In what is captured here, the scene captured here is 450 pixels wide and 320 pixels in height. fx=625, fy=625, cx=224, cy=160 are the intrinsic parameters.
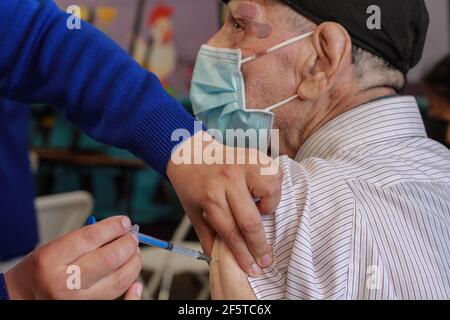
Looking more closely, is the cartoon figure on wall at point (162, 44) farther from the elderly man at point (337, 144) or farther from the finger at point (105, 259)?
the finger at point (105, 259)

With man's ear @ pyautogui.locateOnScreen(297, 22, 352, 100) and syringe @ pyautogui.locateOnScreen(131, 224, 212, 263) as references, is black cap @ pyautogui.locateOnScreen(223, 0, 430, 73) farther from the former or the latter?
syringe @ pyautogui.locateOnScreen(131, 224, 212, 263)

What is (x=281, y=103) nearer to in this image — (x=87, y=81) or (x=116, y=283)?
(x=87, y=81)

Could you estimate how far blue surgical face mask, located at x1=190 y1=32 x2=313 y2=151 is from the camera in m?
1.33

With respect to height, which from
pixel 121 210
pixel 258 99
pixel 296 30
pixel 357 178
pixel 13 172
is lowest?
pixel 121 210

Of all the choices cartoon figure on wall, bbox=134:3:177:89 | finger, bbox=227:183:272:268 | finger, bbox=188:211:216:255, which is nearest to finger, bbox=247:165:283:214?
finger, bbox=227:183:272:268

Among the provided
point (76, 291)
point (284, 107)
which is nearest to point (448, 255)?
point (284, 107)

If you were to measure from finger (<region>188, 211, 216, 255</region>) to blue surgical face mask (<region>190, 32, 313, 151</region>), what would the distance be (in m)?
0.35

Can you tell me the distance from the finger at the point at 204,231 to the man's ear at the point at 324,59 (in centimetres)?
37

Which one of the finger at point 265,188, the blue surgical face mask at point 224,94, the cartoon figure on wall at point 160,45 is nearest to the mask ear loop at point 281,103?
the blue surgical face mask at point 224,94

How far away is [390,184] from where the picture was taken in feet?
3.40

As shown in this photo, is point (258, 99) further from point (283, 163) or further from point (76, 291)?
point (76, 291)

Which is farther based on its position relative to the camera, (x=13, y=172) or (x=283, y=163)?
(x=13, y=172)

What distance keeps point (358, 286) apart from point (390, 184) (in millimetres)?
195

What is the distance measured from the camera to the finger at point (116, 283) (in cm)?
82
